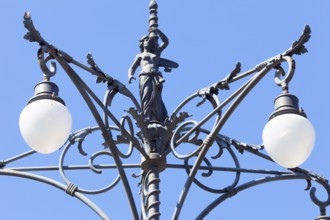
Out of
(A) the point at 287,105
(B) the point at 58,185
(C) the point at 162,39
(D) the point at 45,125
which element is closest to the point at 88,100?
(D) the point at 45,125

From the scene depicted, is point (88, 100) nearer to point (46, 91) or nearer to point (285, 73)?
point (46, 91)

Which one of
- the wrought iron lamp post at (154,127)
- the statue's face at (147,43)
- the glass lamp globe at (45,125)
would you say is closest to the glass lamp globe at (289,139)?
the wrought iron lamp post at (154,127)

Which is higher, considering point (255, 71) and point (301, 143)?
point (255, 71)

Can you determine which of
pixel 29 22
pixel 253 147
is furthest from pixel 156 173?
pixel 29 22

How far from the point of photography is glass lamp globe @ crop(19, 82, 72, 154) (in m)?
7.33

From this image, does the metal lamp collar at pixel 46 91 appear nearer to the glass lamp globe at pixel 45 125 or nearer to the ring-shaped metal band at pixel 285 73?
the glass lamp globe at pixel 45 125

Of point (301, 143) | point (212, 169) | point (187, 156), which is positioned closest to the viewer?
point (301, 143)

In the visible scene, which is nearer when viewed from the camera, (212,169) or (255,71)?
(255,71)

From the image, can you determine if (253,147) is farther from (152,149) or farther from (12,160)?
(12,160)

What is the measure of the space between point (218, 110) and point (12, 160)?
204 cm

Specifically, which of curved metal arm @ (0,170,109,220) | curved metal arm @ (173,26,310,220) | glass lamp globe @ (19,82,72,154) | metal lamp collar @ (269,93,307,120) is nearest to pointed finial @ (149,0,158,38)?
A: curved metal arm @ (173,26,310,220)

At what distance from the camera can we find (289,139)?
7.39 metres

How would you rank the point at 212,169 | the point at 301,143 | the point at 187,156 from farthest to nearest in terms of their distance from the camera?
the point at 212,169, the point at 187,156, the point at 301,143

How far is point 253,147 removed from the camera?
878 cm
